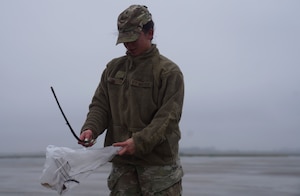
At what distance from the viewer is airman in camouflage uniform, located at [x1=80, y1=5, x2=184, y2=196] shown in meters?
4.19

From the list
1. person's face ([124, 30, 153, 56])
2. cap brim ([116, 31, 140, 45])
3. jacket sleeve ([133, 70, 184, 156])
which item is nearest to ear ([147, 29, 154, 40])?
person's face ([124, 30, 153, 56])

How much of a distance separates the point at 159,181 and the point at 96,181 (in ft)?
20.5

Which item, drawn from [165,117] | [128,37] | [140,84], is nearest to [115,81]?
[140,84]

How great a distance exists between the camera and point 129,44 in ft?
14.0

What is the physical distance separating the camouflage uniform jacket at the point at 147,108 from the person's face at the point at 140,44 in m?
0.03

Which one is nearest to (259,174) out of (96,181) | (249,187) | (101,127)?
(249,187)

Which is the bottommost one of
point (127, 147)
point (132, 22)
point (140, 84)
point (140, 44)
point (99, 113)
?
point (127, 147)

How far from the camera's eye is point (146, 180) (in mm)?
4262

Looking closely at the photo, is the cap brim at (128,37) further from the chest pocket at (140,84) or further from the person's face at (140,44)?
the chest pocket at (140,84)

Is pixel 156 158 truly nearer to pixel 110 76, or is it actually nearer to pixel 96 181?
pixel 110 76

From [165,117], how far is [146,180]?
0.44m

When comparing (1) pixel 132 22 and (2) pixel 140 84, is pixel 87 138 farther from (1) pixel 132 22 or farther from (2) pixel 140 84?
(1) pixel 132 22

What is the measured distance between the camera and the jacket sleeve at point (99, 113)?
4.41m

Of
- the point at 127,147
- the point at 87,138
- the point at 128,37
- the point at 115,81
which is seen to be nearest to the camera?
the point at 127,147
